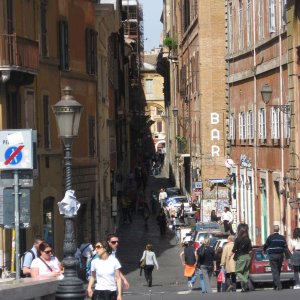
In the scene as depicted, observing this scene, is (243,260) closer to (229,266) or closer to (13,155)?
(229,266)

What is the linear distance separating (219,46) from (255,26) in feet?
80.5

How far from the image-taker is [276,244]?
96.6 feet

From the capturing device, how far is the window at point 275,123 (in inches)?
1649

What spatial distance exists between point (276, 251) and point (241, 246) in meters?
1.43

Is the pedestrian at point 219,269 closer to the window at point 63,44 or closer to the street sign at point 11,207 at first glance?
the window at point 63,44

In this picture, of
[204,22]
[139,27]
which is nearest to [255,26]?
[204,22]

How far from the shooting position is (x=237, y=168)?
5312 centimetres

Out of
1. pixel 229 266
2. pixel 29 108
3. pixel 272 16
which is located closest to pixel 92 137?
pixel 272 16

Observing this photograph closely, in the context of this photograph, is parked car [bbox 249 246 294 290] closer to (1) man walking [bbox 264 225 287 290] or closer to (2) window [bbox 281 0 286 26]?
(1) man walking [bbox 264 225 287 290]

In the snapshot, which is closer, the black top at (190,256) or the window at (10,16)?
the window at (10,16)

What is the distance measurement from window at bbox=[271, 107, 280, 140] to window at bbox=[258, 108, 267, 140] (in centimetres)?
157

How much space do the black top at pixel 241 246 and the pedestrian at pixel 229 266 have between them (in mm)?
572

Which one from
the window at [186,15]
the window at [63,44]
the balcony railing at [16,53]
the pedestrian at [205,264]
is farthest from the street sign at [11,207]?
the window at [186,15]

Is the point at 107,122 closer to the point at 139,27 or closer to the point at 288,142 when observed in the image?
the point at 288,142
